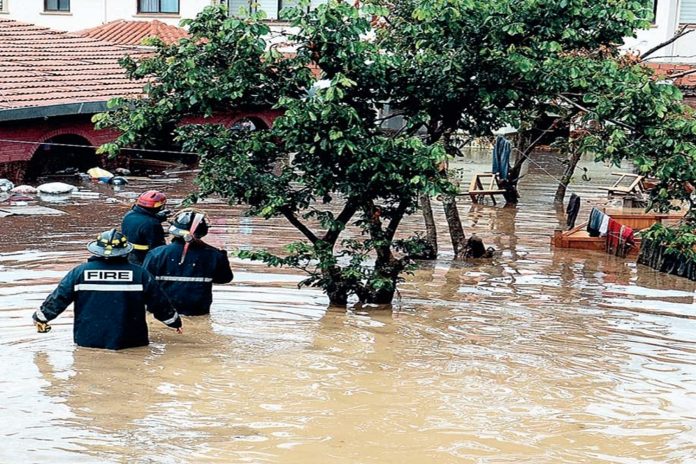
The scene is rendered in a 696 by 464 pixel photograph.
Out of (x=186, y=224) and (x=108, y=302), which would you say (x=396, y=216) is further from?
(x=108, y=302)

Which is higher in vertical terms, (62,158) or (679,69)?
(679,69)

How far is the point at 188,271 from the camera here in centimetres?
1098

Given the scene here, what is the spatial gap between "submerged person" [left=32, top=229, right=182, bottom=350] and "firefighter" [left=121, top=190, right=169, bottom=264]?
183 centimetres

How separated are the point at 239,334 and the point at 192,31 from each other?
3.39 m

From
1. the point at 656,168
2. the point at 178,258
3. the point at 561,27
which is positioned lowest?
the point at 178,258

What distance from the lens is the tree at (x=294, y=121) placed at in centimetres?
1095

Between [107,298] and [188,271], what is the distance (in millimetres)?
1670

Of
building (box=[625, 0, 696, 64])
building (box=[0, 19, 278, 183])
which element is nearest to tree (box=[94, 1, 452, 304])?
building (box=[0, 19, 278, 183])

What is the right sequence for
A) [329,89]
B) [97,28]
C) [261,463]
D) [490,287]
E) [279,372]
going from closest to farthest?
1. [261,463]
2. [279,372]
3. [329,89]
4. [490,287]
5. [97,28]

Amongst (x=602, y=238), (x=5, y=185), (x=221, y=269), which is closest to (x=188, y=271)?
(x=221, y=269)

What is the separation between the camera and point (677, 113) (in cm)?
1162

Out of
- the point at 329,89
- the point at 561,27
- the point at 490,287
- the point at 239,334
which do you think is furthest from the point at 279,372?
the point at 490,287

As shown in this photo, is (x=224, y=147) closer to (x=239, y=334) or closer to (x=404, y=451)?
(x=239, y=334)

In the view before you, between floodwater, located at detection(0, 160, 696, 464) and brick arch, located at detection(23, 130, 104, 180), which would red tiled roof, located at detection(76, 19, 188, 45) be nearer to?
brick arch, located at detection(23, 130, 104, 180)
